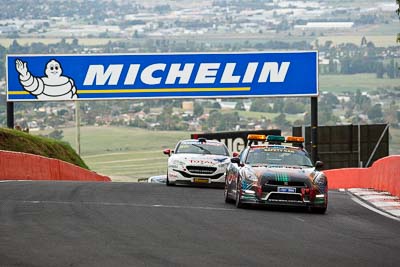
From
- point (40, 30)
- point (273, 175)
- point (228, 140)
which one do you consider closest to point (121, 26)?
point (40, 30)

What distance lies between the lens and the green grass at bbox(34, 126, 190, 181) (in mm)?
89500

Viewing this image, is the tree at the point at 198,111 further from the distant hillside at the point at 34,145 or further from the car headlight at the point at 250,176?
the car headlight at the point at 250,176

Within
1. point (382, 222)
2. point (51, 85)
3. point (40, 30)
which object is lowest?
point (382, 222)

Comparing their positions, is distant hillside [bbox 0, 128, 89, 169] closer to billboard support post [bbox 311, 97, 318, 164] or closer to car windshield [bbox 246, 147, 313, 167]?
billboard support post [bbox 311, 97, 318, 164]

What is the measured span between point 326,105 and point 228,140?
175ft

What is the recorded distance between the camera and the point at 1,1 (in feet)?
576

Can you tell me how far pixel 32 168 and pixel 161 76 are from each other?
31.3 feet

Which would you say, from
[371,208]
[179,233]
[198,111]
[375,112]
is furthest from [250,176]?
[198,111]

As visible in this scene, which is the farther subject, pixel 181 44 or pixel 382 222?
pixel 181 44

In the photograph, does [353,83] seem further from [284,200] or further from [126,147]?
[284,200]

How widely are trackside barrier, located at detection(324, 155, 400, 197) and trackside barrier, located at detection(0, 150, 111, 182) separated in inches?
362

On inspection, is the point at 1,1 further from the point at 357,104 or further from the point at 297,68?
the point at 297,68

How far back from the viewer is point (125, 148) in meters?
98.9

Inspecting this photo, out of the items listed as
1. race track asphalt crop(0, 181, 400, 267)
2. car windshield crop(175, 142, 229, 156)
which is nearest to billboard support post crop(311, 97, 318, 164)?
car windshield crop(175, 142, 229, 156)
